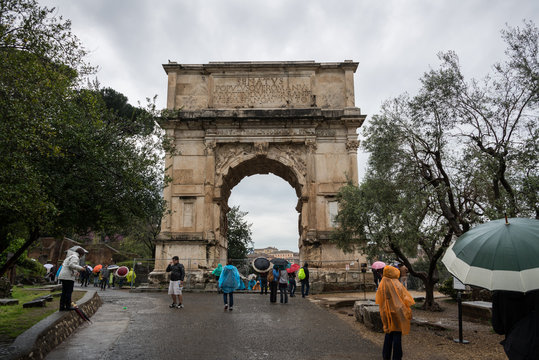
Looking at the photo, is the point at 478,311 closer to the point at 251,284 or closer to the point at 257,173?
the point at 251,284

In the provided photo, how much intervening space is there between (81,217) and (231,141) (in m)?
14.3

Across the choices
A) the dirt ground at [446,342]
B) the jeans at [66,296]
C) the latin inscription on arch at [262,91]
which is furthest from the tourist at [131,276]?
the dirt ground at [446,342]

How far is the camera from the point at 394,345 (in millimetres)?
5812

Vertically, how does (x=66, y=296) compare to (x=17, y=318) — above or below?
above

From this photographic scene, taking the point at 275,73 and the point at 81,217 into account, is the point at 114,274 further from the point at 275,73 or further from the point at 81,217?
the point at 81,217

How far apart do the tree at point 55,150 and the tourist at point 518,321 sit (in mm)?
5808

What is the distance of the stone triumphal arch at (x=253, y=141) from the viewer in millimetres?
20609

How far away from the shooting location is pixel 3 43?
6.23 m

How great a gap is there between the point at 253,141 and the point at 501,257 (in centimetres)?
1823

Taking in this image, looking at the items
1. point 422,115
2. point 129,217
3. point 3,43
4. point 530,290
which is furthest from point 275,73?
point 530,290

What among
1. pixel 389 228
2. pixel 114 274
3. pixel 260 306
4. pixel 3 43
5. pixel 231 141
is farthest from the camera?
pixel 114 274

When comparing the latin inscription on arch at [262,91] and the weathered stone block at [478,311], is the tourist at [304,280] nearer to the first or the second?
the weathered stone block at [478,311]

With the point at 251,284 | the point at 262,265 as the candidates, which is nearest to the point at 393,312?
the point at 262,265

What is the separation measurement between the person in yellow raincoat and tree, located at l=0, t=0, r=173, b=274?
507 centimetres
